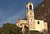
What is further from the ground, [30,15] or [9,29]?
[30,15]

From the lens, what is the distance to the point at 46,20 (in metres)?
56.5

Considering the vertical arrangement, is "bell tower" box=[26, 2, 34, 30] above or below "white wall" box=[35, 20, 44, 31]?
above

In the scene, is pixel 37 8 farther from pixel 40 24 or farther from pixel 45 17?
pixel 40 24

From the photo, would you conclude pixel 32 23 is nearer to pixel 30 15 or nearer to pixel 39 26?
pixel 39 26

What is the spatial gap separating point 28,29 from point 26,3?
8435 mm

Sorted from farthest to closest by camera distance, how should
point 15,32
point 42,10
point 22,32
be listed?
point 42,10 < point 22,32 < point 15,32

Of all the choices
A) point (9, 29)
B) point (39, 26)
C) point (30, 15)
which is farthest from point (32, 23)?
point (9, 29)

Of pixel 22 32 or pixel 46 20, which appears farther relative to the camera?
pixel 46 20

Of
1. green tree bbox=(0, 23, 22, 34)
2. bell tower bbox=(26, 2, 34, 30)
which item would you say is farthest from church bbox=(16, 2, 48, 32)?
green tree bbox=(0, 23, 22, 34)

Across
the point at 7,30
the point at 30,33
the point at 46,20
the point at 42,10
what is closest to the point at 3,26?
the point at 7,30

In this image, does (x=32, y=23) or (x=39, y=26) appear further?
(x=39, y=26)

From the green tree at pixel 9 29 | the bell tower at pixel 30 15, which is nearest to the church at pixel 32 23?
the bell tower at pixel 30 15

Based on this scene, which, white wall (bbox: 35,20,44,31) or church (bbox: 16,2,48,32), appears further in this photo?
white wall (bbox: 35,20,44,31)

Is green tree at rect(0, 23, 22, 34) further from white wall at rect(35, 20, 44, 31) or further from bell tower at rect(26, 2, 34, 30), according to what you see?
white wall at rect(35, 20, 44, 31)
